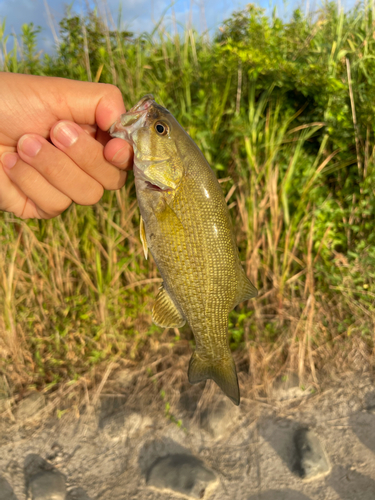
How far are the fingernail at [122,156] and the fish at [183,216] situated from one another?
10 centimetres

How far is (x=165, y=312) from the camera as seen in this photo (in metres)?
1.55

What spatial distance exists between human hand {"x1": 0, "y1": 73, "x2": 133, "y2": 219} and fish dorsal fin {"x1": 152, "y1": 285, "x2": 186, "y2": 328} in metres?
0.69

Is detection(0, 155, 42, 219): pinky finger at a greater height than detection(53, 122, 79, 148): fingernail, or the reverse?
detection(53, 122, 79, 148): fingernail

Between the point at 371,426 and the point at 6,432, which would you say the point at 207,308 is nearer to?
the point at 371,426

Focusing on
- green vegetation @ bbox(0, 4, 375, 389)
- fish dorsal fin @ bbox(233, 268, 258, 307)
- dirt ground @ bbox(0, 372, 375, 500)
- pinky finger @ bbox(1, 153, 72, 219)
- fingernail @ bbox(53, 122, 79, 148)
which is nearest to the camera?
fish dorsal fin @ bbox(233, 268, 258, 307)

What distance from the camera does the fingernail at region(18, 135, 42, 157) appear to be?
1684mm

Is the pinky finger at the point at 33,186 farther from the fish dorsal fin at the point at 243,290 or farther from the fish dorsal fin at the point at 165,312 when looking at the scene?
the fish dorsal fin at the point at 243,290

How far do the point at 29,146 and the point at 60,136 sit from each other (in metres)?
0.16

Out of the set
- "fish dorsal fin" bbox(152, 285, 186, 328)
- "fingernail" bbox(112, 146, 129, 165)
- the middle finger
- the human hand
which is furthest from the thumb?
"fish dorsal fin" bbox(152, 285, 186, 328)

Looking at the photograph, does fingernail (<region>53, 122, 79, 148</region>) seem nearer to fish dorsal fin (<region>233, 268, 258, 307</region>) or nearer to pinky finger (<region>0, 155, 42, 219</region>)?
pinky finger (<region>0, 155, 42, 219</region>)

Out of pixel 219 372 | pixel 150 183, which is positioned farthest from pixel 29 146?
pixel 219 372

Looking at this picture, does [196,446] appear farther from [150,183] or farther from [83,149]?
[83,149]

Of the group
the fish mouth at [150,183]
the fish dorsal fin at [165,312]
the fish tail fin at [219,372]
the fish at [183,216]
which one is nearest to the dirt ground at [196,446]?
the fish tail fin at [219,372]

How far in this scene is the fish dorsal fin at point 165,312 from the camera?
1.54 metres
